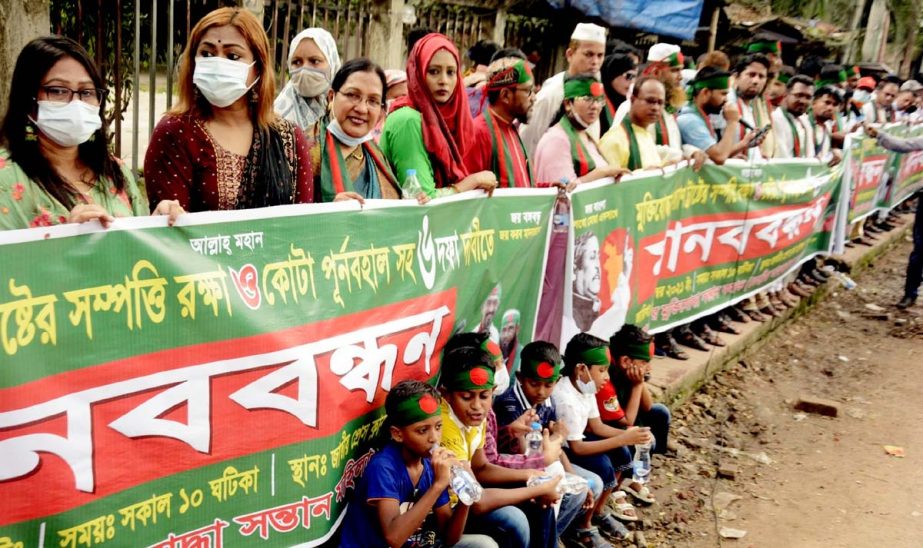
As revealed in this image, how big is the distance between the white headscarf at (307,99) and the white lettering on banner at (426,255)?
0.88 meters

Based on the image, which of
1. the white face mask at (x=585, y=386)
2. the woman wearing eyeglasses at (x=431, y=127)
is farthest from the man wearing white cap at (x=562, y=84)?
the white face mask at (x=585, y=386)

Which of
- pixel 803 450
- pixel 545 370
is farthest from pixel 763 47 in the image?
pixel 545 370

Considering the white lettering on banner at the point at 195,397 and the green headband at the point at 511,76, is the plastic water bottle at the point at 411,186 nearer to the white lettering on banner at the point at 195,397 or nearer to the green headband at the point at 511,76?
the white lettering on banner at the point at 195,397

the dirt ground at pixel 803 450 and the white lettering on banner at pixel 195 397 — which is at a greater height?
the white lettering on banner at pixel 195 397

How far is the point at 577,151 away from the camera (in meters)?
5.11

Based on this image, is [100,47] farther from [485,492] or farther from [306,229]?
[485,492]

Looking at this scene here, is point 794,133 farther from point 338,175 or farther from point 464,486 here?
point 464,486

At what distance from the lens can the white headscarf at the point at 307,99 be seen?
4.10 m

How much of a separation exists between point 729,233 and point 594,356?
3.23 meters

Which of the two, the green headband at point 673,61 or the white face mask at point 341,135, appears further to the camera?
the green headband at point 673,61

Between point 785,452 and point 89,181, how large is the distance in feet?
15.2

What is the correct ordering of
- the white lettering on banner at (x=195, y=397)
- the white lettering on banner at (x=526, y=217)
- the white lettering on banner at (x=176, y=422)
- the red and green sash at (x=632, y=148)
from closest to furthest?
1. the white lettering on banner at (x=195, y=397)
2. the white lettering on banner at (x=176, y=422)
3. the white lettering on banner at (x=526, y=217)
4. the red and green sash at (x=632, y=148)

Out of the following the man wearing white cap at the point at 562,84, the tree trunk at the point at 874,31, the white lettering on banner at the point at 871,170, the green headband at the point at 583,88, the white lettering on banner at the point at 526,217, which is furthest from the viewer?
the tree trunk at the point at 874,31

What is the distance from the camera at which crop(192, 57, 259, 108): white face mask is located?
304 centimetres
